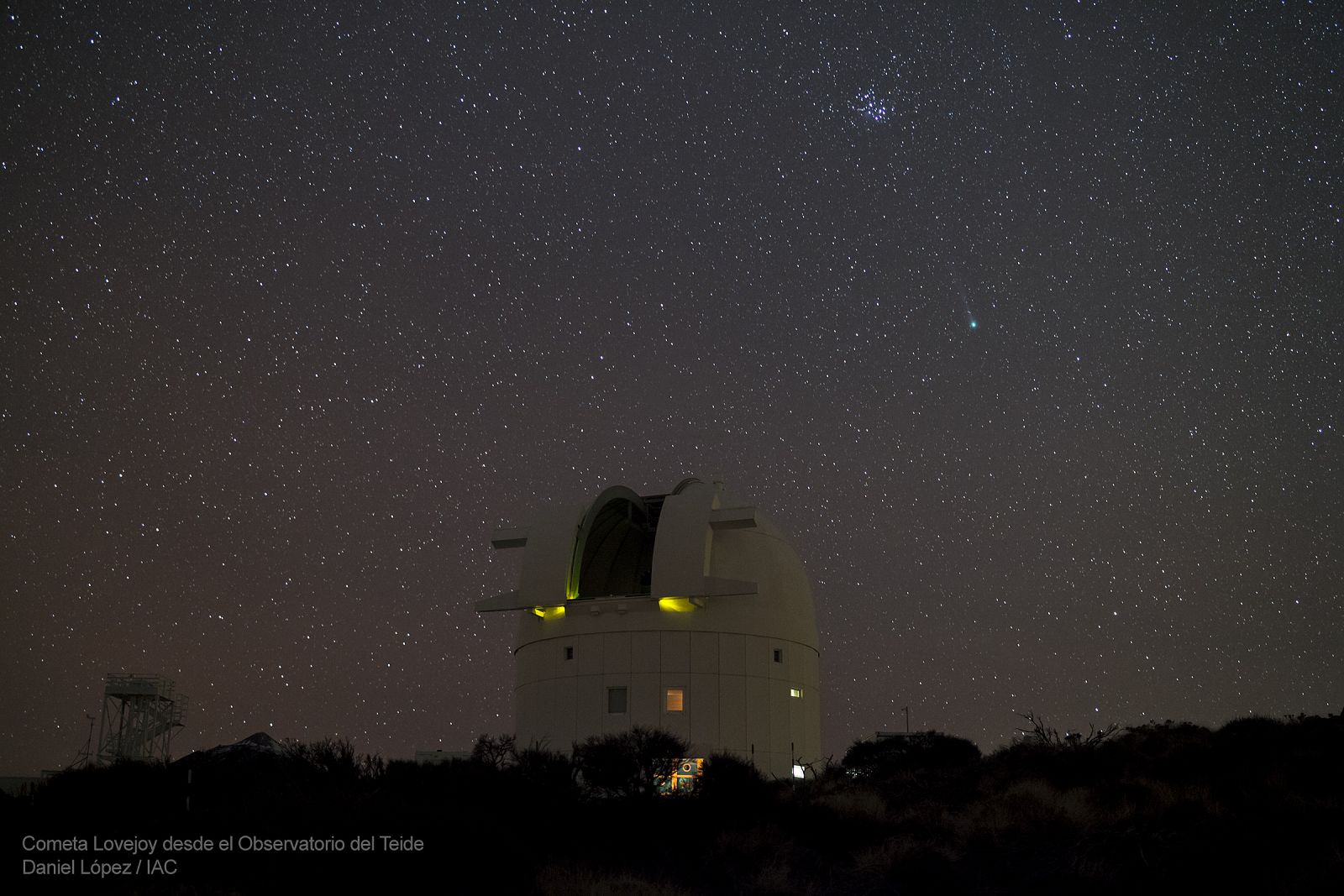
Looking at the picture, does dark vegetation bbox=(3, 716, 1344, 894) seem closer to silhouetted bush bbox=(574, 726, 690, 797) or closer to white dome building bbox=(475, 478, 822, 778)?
silhouetted bush bbox=(574, 726, 690, 797)

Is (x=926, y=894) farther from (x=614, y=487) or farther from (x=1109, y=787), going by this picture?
(x=614, y=487)

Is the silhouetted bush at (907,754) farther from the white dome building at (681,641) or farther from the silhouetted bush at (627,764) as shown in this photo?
the silhouetted bush at (627,764)

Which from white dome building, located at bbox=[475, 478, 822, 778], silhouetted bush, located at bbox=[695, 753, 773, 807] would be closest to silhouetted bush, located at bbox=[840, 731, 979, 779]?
white dome building, located at bbox=[475, 478, 822, 778]

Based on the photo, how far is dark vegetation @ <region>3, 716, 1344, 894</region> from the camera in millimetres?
7168

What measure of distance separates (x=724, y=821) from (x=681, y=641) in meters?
8.20

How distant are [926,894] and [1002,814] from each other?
91.8 inches

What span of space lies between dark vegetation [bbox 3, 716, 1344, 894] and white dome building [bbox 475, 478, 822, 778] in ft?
18.0

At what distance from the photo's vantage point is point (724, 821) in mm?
10547

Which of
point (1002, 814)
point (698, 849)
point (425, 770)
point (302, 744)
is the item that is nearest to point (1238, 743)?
point (1002, 814)

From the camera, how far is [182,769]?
9438mm

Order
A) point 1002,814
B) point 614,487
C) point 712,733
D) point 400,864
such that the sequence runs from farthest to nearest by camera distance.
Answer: point 614,487, point 712,733, point 1002,814, point 400,864

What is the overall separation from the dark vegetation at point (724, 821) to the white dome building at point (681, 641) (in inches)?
216

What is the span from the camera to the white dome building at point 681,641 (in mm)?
18516

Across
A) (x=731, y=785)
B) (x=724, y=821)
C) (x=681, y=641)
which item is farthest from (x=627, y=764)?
(x=681, y=641)
